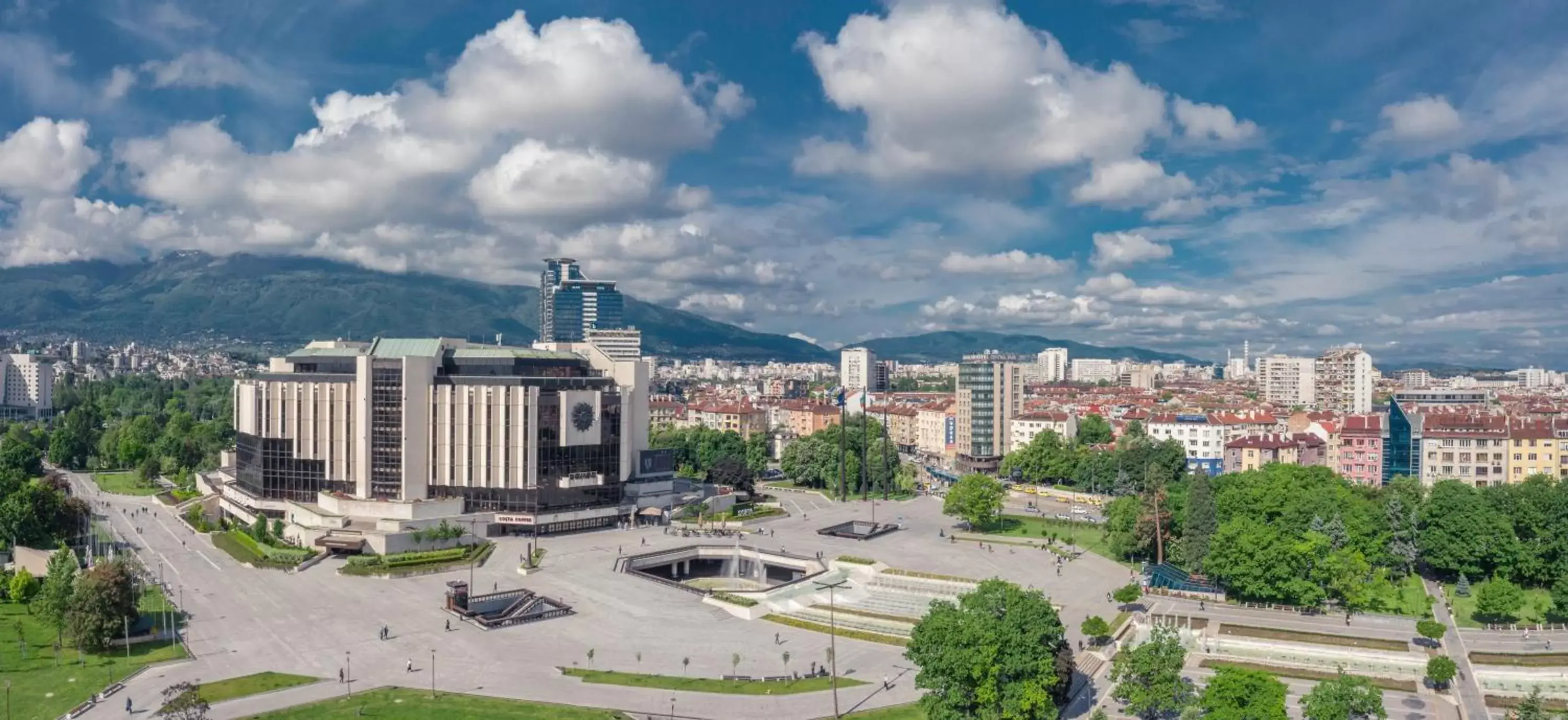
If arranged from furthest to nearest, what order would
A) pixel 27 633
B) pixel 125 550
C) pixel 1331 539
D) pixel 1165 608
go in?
pixel 125 550, pixel 1331 539, pixel 1165 608, pixel 27 633

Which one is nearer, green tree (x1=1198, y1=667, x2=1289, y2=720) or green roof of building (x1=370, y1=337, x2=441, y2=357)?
green tree (x1=1198, y1=667, x2=1289, y2=720)

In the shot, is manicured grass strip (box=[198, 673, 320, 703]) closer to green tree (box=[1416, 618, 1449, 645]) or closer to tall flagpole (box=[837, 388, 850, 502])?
green tree (box=[1416, 618, 1449, 645])

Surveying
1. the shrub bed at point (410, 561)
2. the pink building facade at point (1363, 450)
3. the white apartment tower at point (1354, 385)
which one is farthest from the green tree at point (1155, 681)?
the white apartment tower at point (1354, 385)

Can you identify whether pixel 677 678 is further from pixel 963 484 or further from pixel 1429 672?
pixel 963 484

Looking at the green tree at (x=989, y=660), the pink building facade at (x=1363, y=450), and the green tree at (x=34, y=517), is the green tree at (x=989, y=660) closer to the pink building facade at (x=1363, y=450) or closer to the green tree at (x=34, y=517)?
the green tree at (x=34, y=517)

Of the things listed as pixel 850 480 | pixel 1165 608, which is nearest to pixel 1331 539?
pixel 1165 608

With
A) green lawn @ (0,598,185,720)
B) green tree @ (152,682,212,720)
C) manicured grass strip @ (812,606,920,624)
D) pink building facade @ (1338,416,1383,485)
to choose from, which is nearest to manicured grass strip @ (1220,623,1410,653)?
manicured grass strip @ (812,606,920,624)
